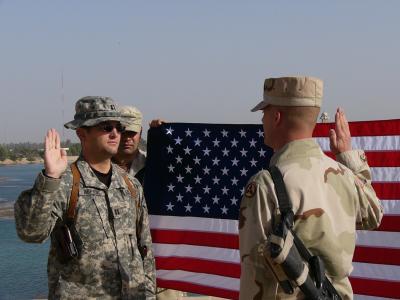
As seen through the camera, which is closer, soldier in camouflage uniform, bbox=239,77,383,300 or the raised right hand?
soldier in camouflage uniform, bbox=239,77,383,300

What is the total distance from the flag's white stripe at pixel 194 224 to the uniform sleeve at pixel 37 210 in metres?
2.07

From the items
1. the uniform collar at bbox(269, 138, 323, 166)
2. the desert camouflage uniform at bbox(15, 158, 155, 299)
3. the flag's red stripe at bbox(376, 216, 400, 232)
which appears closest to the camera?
the uniform collar at bbox(269, 138, 323, 166)

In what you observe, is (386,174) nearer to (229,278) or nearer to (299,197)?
(229,278)

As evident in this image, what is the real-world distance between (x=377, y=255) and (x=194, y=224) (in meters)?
1.59

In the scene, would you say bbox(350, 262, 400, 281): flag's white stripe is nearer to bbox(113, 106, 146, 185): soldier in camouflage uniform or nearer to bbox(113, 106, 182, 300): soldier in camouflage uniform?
bbox(113, 106, 182, 300): soldier in camouflage uniform

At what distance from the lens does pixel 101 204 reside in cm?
325

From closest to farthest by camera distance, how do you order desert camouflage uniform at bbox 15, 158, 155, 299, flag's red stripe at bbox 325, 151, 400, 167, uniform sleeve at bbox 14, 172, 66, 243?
uniform sleeve at bbox 14, 172, 66, 243
desert camouflage uniform at bbox 15, 158, 155, 299
flag's red stripe at bbox 325, 151, 400, 167

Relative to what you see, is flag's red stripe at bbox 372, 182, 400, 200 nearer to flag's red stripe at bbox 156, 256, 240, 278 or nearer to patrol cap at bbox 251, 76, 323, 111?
flag's red stripe at bbox 156, 256, 240, 278

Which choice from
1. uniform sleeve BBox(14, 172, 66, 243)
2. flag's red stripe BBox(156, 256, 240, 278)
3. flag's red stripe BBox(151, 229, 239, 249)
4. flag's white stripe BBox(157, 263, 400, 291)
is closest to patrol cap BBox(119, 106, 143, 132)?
flag's red stripe BBox(151, 229, 239, 249)

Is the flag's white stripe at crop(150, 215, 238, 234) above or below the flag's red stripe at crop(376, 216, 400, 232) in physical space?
below

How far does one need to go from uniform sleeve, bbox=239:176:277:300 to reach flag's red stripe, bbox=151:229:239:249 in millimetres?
2493

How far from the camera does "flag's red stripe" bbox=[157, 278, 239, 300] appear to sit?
4.84 m

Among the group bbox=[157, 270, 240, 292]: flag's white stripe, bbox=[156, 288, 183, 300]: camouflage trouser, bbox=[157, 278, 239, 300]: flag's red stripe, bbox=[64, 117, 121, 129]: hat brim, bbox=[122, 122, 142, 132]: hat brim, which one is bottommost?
bbox=[156, 288, 183, 300]: camouflage trouser

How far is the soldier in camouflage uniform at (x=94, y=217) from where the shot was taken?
9.50 feet
